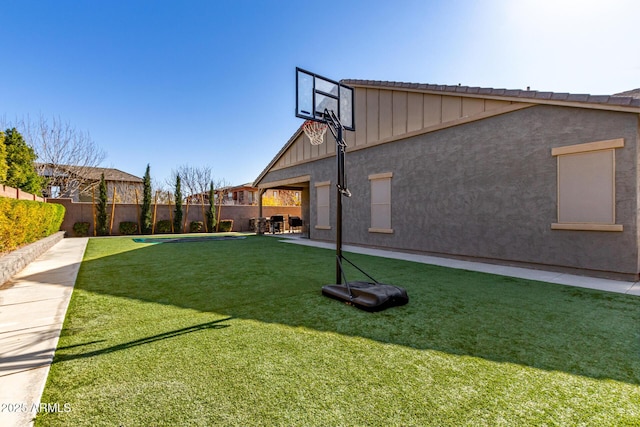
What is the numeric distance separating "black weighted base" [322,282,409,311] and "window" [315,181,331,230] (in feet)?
26.5

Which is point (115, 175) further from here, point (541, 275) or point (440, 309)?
point (541, 275)

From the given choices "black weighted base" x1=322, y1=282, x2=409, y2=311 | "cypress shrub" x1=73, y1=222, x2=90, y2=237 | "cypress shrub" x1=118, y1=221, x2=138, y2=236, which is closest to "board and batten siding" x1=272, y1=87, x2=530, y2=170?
"black weighted base" x1=322, y1=282, x2=409, y2=311

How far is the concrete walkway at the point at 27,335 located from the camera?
1814mm

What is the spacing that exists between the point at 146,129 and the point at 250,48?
15.6 m

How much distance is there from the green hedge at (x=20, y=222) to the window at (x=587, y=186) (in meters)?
11.0

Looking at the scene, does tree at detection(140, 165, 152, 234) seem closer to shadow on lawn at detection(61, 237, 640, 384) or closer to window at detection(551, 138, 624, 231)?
shadow on lawn at detection(61, 237, 640, 384)

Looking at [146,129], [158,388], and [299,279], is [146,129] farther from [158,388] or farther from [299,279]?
[158,388]

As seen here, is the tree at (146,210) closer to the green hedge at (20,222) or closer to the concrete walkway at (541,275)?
the green hedge at (20,222)

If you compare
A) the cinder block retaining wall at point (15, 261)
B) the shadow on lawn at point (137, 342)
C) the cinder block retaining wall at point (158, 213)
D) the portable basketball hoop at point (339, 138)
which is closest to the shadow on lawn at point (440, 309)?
the shadow on lawn at point (137, 342)

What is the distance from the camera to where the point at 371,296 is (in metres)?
3.64

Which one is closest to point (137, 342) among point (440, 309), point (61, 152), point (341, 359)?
point (341, 359)

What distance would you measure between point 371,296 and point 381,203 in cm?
653

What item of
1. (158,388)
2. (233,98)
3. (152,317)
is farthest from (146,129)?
(158,388)

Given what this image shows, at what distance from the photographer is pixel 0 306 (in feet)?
12.2
